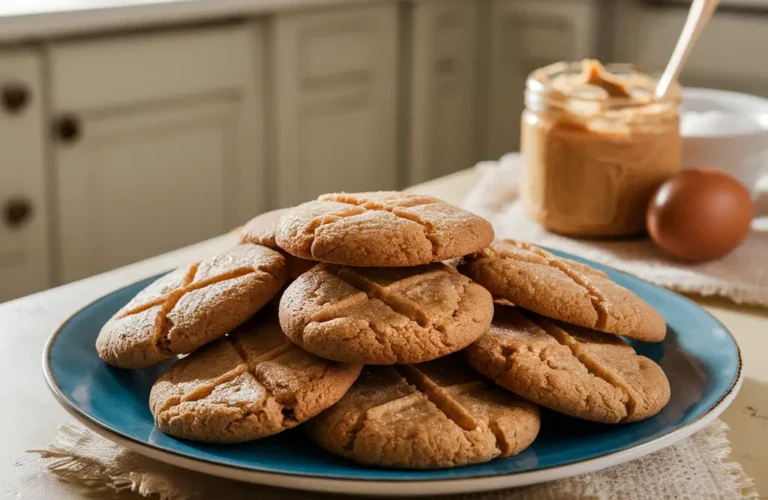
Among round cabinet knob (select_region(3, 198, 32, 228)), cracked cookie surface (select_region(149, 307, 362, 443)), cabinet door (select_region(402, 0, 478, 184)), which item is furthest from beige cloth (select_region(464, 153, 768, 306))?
cabinet door (select_region(402, 0, 478, 184))

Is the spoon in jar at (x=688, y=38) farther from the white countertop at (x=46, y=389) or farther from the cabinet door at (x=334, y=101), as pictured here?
the cabinet door at (x=334, y=101)

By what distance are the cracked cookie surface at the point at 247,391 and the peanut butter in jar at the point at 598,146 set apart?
2.32 feet

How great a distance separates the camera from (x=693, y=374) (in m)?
0.87

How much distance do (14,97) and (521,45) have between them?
1677mm

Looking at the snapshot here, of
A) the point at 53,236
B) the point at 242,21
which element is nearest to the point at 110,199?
the point at 53,236

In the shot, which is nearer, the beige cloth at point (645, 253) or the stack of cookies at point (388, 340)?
the stack of cookies at point (388, 340)

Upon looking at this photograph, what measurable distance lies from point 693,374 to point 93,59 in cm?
158

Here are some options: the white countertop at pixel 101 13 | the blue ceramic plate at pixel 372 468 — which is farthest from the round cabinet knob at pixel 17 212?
the blue ceramic plate at pixel 372 468

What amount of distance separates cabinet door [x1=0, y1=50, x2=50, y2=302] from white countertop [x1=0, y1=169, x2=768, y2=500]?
2.69 feet

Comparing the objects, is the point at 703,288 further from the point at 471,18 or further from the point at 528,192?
the point at 471,18

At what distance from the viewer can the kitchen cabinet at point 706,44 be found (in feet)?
8.75

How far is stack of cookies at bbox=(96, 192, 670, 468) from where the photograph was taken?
27.6 inches

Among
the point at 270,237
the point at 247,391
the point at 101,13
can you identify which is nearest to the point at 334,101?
the point at 101,13

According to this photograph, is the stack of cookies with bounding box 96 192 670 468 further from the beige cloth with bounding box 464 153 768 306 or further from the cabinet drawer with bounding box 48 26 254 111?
the cabinet drawer with bounding box 48 26 254 111
